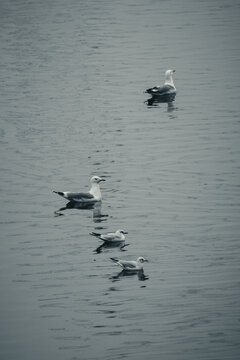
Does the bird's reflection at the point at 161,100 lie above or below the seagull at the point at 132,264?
above

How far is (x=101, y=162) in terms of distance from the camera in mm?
37312

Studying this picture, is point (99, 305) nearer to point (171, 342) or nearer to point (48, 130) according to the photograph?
point (171, 342)

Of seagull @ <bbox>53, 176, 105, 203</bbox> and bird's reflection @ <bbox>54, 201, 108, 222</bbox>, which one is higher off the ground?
seagull @ <bbox>53, 176, 105, 203</bbox>

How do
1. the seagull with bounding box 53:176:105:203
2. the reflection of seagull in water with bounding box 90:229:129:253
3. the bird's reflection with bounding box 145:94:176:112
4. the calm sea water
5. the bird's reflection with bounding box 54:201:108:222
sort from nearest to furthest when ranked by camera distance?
the calm sea water < the reflection of seagull in water with bounding box 90:229:129:253 < the bird's reflection with bounding box 54:201:108:222 < the seagull with bounding box 53:176:105:203 < the bird's reflection with bounding box 145:94:176:112

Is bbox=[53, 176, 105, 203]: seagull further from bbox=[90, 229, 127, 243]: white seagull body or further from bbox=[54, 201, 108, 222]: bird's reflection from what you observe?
bbox=[90, 229, 127, 243]: white seagull body

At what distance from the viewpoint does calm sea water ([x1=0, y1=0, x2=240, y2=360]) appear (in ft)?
76.8

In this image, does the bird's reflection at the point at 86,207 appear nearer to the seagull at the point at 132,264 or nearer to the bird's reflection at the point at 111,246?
the bird's reflection at the point at 111,246

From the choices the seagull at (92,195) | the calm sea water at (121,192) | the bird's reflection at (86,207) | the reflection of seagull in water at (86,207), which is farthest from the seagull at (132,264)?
the seagull at (92,195)

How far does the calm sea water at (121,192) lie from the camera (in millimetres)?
23406

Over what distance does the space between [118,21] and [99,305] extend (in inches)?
1892

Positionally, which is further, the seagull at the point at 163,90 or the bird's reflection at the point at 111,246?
the seagull at the point at 163,90

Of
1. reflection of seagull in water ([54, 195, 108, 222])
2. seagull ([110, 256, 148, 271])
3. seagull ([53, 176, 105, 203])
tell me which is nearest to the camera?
seagull ([110, 256, 148, 271])

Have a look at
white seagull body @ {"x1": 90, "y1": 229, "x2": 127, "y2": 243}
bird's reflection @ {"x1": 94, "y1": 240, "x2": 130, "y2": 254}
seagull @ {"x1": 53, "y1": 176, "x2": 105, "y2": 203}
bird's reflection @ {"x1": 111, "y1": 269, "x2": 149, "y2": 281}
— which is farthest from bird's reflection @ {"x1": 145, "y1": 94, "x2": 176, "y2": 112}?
bird's reflection @ {"x1": 111, "y1": 269, "x2": 149, "y2": 281}

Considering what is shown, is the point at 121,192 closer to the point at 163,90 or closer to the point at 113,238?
the point at 113,238
